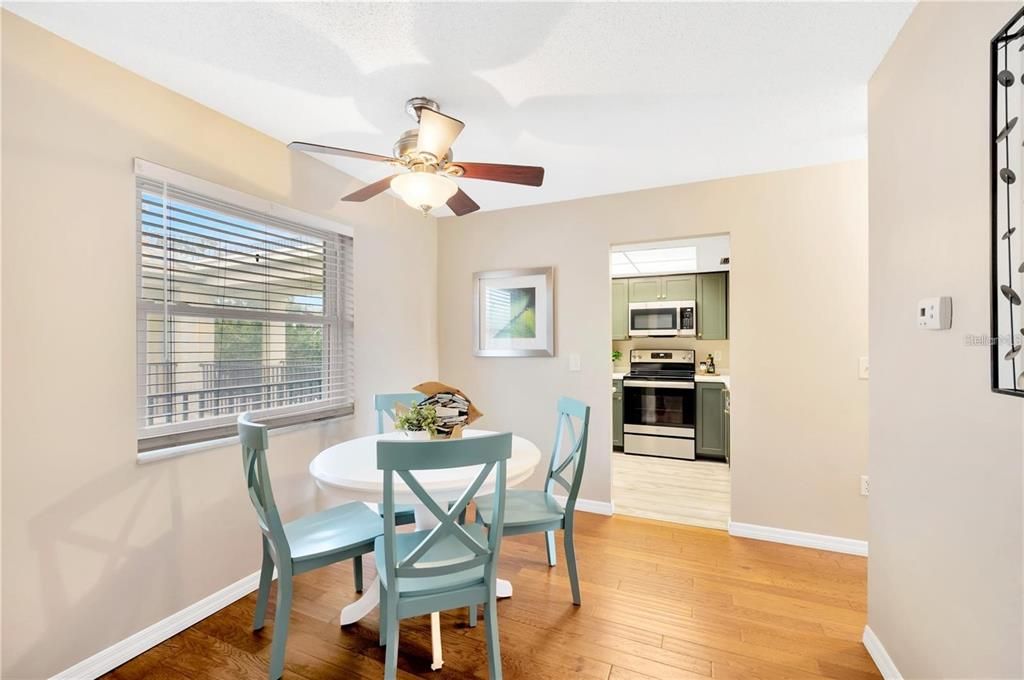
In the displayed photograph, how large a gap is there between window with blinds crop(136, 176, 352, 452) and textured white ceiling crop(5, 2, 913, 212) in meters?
0.52

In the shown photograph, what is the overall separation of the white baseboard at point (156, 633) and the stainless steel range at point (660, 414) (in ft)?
12.4

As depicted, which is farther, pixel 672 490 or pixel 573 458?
pixel 672 490

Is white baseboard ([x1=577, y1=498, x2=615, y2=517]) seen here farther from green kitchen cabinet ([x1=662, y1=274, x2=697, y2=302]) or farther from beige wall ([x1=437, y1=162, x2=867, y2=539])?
green kitchen cabinet ([x1=662, y1=274, x2=697, y2=302])

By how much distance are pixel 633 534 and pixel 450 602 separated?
172 centimetres

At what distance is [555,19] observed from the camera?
1494 mm

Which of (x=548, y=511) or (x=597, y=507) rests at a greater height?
(x=548, y=511)

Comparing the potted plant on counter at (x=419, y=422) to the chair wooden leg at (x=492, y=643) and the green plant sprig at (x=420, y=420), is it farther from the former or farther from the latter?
the chair wooden leg at (x=492, y=643)

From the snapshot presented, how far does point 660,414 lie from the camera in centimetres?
485

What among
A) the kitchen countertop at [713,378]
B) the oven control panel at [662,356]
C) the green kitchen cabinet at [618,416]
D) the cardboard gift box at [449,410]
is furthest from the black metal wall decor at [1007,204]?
the oven control panel at [662,356]

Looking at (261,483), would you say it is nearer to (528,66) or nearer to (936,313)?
(528,66)

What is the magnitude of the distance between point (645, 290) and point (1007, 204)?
436cm

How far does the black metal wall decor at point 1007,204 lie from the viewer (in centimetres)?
96

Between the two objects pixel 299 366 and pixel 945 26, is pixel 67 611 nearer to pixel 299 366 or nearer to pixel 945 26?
pixel 299 366

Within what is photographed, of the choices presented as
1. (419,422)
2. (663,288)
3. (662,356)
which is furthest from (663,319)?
(419,422)
